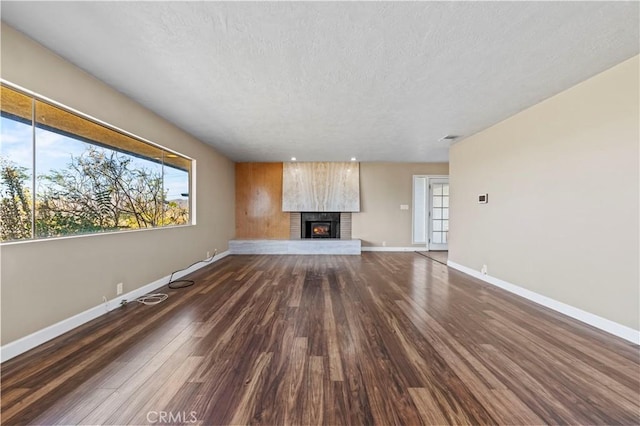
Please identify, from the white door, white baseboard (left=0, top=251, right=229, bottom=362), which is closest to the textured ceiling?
white baseboard (left=0, top=251, right=229, bottom=362)

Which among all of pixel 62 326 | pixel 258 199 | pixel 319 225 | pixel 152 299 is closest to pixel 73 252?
pixel 62 326

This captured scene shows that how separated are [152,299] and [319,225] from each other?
475cm

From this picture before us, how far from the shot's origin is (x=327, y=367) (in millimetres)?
1739

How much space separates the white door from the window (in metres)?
6.62

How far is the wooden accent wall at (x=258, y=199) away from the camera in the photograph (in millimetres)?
7113

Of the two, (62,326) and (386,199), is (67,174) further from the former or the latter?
(386,199)

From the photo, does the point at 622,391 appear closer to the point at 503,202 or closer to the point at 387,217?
the point at 503,202

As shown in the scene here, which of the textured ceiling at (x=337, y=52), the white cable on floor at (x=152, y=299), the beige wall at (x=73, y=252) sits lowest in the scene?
the white cable on floor at (x=152, y=299)

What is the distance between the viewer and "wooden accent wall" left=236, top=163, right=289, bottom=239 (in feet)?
23.3

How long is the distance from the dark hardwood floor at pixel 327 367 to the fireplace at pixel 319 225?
13.9 ft

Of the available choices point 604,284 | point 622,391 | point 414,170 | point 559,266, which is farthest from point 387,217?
point 622,391

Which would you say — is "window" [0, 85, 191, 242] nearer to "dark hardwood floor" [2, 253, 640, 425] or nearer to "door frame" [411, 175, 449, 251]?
"dark hardwood floor" [2, 253, 640, 425]

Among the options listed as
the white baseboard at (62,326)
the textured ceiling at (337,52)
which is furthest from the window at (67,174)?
the white baseboard at (62,326)

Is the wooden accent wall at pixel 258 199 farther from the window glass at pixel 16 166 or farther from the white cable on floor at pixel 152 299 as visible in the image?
the window glass at pixel 16 166
